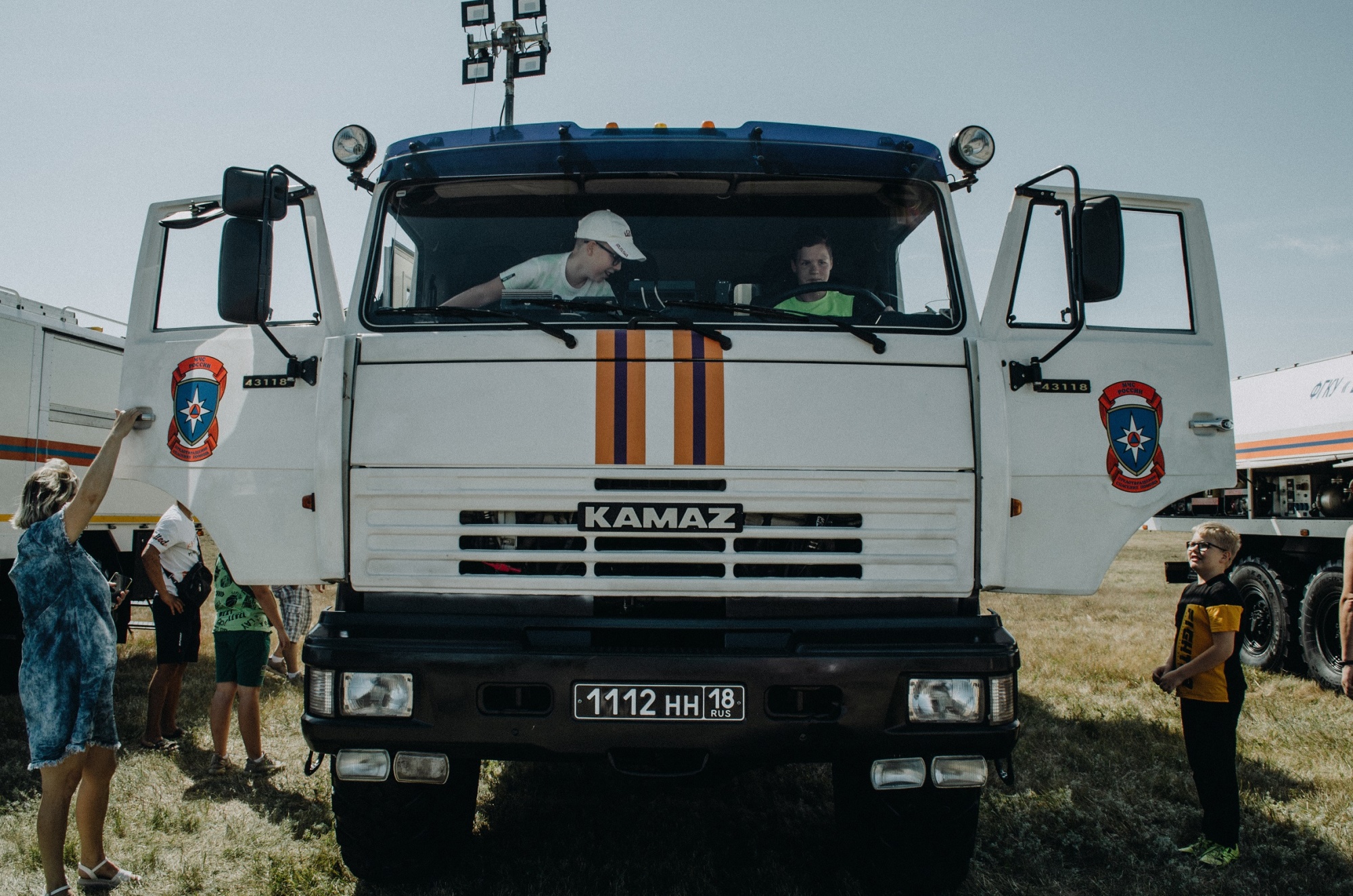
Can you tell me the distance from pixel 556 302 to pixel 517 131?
75cm

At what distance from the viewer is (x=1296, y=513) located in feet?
25.2

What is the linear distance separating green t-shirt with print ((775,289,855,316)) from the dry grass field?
78.7 inches

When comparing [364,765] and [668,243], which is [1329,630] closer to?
[668,243]

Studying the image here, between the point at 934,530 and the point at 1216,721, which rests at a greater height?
the point at 934,530

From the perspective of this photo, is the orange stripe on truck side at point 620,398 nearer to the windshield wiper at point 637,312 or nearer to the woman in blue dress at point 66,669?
the windshield wiper at point 637,312

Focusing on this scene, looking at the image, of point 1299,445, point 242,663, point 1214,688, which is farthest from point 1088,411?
point 1299,445

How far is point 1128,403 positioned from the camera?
313cm

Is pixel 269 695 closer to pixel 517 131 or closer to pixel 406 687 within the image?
pixel 406 687

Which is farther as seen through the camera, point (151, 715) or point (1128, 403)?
point (151, 715)

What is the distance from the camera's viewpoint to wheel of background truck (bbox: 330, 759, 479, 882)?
3119 mm

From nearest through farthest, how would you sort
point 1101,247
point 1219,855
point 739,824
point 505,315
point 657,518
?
point 657,518, point 505,315, point 1101,247, point 1219,855, point 739,824

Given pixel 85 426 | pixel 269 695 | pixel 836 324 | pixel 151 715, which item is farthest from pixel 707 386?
pixel 85 426

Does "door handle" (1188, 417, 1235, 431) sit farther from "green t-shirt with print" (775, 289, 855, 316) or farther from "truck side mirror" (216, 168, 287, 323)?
"truck side mirror" (216, 168, 287, 323)

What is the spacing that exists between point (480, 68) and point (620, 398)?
25.6ft
